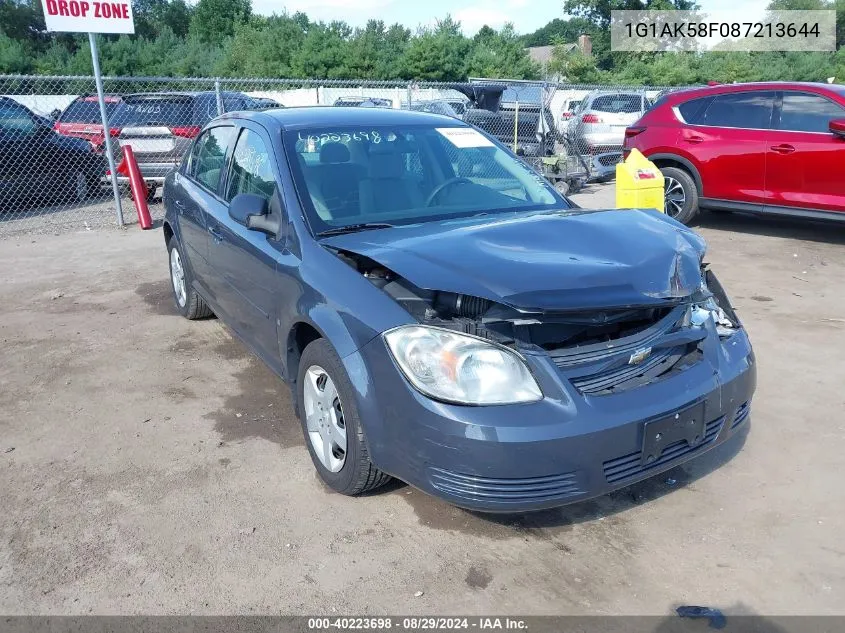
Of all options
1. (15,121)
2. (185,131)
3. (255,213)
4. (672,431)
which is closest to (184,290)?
(255,213)

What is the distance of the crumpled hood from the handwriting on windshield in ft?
2.50

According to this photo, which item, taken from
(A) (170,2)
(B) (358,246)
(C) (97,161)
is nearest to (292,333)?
(B) (358,246)

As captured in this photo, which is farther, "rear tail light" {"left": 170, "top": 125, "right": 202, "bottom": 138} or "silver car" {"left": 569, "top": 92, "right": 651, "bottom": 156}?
"silver car" {"left": 569, "top": 92, "right": 651, "bottom": 156}

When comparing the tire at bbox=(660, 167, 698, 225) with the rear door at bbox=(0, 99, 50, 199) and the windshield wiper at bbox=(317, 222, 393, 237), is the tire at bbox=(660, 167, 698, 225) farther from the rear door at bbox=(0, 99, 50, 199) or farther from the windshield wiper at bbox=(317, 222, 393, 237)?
the rear door at bbox=(0, 99, 50, 199)

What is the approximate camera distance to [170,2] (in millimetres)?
67500

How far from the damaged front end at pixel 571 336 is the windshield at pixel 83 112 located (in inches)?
462

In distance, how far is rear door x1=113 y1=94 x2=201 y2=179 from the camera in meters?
10.8

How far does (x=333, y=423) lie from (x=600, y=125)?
13466 millimetres

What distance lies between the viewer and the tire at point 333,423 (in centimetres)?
292

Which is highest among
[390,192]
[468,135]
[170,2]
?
[170,2]

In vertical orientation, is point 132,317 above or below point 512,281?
below

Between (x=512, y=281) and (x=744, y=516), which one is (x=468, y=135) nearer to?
(x=512, y=281)

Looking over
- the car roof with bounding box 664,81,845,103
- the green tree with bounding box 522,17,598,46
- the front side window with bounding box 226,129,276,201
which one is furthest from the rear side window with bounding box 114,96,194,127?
the green tree with bounding box 522,17,598,46

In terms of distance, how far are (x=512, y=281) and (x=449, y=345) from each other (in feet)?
1.13
